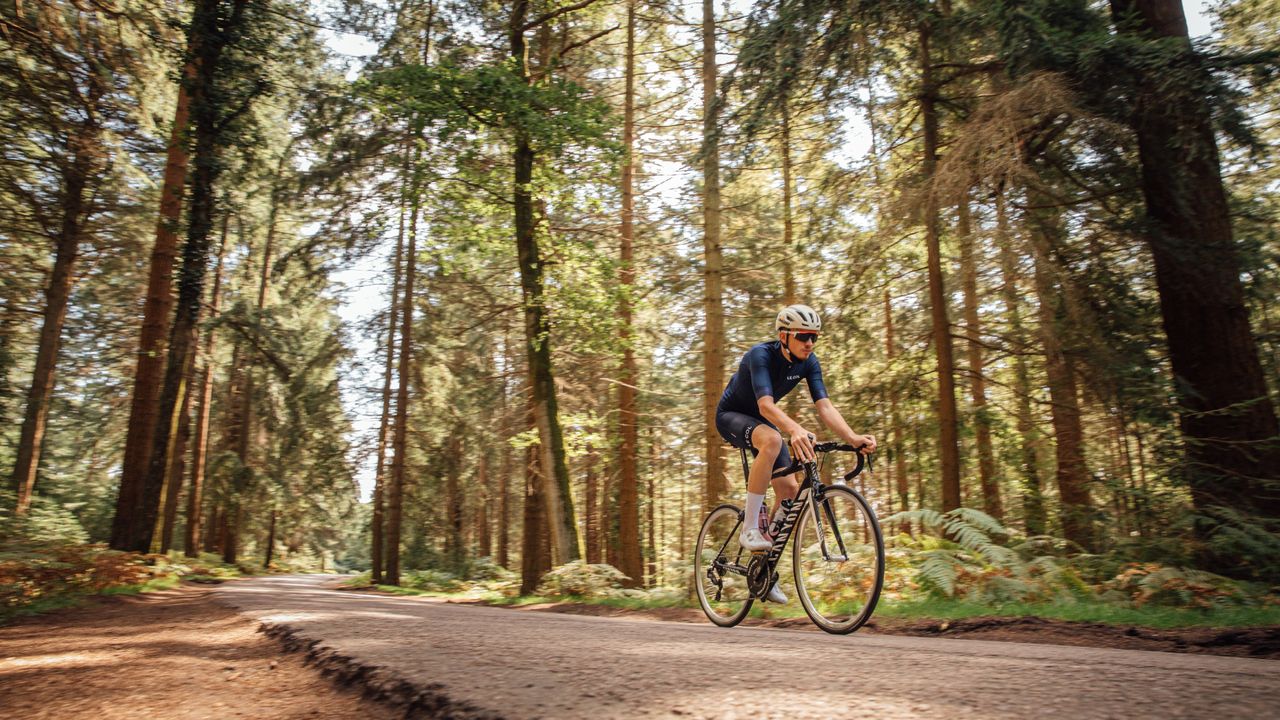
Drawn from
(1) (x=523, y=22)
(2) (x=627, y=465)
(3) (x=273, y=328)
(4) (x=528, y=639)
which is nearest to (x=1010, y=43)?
(4) (x=528, y=639)

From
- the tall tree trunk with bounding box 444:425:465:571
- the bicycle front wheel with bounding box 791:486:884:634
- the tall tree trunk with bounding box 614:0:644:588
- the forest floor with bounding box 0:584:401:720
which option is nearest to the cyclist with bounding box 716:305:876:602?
the bicycle front wheel with bounding box 791:486:884:634

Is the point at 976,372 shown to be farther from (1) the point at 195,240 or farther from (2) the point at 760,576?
(1) the point at 195,240

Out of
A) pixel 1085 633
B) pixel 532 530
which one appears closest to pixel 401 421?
pixel 532 530

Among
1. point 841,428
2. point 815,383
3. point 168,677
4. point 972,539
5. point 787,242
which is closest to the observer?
point 168,677

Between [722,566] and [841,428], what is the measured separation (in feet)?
6.93

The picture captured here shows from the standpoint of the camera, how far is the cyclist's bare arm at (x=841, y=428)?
15.6ft

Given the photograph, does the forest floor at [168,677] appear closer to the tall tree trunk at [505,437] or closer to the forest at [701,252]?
the forest at [701,252]

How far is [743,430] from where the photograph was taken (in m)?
5.71

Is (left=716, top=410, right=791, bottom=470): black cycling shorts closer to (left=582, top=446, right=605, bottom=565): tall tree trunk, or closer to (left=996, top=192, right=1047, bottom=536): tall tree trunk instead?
(left=996, top=192, right=1047, bottom=536): tall tree trunk

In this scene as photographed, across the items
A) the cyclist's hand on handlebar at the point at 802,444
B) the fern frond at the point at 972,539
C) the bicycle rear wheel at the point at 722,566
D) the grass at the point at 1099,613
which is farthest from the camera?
the fern frond at the point at 972,539

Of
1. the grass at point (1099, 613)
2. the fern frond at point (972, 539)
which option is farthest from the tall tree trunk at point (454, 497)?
the grass at point (1099, 613)

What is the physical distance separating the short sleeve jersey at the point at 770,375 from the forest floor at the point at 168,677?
3.47 metres

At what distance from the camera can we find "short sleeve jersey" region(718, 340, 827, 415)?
5.28m

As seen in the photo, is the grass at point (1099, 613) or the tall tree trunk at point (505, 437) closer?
the grass at point (1099, 613)
